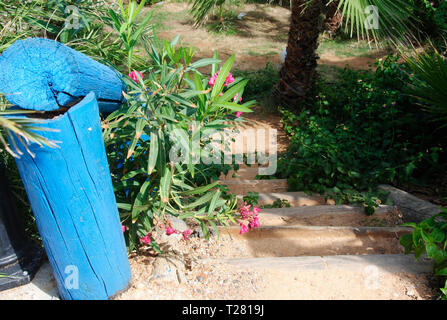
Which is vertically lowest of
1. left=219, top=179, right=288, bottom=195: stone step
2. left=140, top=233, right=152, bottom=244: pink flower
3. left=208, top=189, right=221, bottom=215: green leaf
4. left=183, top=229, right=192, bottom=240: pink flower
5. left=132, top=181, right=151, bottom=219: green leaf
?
left=219, top=179, right=288, bottom=195: stone step

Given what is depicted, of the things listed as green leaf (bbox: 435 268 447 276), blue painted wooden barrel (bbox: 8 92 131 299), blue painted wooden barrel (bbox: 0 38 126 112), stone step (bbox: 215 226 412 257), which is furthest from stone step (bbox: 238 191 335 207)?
blue painted wooden barrel (bbox: 0 38 126 112)

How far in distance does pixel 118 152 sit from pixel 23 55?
87 cm

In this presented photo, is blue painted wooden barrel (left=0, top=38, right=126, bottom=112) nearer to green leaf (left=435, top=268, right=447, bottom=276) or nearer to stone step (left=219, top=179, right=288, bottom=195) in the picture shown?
green leaf (left=435, top=268, right=447, bottom=276)

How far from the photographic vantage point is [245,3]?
11.0 m

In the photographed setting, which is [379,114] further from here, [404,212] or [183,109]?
[183,109]

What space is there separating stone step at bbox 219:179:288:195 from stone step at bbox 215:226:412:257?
824mm

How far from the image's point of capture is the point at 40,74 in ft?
4.75

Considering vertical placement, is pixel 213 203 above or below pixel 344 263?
above

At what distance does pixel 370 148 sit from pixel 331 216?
3.60 feet

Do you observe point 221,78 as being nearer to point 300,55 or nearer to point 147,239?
point 147,239

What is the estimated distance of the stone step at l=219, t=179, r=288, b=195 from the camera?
11.5 feet

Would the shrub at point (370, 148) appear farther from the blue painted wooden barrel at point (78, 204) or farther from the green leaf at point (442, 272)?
the blue painted wooden barrel at point (78, 204)

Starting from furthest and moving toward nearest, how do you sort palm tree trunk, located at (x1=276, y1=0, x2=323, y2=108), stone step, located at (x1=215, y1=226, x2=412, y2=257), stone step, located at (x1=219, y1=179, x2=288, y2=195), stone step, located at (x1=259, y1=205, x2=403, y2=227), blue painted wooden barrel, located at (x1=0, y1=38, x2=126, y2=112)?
palm tree trunk, located at (x1=276, y1=0, x2=323, y2=108), stone step, located at (x1=219, y1=179, x2=288, y2=195), stone step, located at (x1=259, y1=205, x2=403, y2=227), stone step, located at (x1=215, y1=226, x2=412, y2=257), blue painted wooden barrel, located at (x1=0, y1=38, x2=126, y2=112)

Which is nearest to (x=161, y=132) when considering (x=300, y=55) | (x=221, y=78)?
(x=221, y=78)
